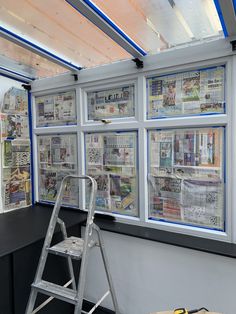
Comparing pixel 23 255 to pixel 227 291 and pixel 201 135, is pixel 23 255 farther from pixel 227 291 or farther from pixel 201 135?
pixel 201 135

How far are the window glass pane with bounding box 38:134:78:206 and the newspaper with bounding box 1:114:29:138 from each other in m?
0.18

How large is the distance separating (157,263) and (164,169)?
0.70 m

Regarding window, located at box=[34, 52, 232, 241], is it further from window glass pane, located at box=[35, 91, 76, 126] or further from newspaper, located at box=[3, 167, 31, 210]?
newspaper, located at box=[3, 167, 31, 210]

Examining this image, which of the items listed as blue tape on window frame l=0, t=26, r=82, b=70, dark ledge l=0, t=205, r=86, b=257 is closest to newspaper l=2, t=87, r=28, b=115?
blue tape on window frame l=0, t=26, r=82, b=70

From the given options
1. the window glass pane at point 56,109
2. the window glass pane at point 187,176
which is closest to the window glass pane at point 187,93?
Result: the window glass pane at point 187,176

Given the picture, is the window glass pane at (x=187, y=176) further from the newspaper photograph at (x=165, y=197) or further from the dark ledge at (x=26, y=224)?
→ the dark ledge at (x=26, y=224)

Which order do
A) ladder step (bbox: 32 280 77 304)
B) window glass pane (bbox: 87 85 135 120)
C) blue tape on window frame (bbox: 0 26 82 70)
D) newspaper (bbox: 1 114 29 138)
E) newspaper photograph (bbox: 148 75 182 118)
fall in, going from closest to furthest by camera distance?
1. ladder step (bbox: 32 280 77 304)
2. blue tape on window frame (bbox: 0 26 82 70)
3. newspaper photograph (bbox: 148 75 182 118)
4. window glass pane (bbox: 87 85 135 120)
5. newspaper (bbox: 1 114 29 138)

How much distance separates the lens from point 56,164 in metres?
2.34

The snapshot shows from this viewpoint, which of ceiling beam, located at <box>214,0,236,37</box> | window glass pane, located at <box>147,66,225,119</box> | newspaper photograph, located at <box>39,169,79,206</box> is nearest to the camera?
ceiling beam, located at <box>214,0,236,37</box>

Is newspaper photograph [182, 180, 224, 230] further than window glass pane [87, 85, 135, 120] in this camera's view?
No

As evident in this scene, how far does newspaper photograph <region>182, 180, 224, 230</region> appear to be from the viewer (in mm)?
1587

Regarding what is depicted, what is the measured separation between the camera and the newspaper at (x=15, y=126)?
2.14m

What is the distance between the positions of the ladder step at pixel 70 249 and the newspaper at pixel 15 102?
136 cm

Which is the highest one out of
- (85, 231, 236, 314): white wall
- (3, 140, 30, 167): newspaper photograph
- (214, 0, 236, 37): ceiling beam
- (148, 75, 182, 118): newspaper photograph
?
(214, 0, 236, 37): ceiling beam
